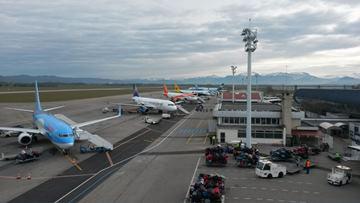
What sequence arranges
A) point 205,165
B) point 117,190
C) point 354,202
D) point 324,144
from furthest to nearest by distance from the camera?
point 324,144, point 205,165, point 117,190, point 354,202

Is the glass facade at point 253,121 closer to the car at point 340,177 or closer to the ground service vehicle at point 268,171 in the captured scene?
the ground service vehicle at point 268,171

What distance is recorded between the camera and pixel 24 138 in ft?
175

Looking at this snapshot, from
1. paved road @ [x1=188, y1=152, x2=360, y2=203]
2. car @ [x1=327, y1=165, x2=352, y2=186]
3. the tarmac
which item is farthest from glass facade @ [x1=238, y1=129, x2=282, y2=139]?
car @ [x1=327, y1=165, x2=352, y2=186]

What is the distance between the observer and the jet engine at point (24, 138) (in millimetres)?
53125

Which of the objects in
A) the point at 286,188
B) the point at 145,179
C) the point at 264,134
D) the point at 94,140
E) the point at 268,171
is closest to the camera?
the point at 286,188

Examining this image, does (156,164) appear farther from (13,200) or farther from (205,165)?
(13,200)

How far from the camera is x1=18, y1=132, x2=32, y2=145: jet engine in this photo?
53.1 metres

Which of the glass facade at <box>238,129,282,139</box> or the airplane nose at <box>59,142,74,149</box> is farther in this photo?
the glass facade at <box>238,129,282,139</box>

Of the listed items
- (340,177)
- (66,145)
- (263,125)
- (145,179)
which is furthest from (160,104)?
(340,177)

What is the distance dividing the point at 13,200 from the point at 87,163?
13694 mm

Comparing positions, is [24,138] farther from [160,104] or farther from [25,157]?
[160,104]

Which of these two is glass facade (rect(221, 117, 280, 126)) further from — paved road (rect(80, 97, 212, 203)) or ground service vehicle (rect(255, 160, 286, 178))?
ground service vehicle (rect(255, 160, 286, 178))

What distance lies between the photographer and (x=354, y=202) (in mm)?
29859

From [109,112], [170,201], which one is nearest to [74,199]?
[170,201]
